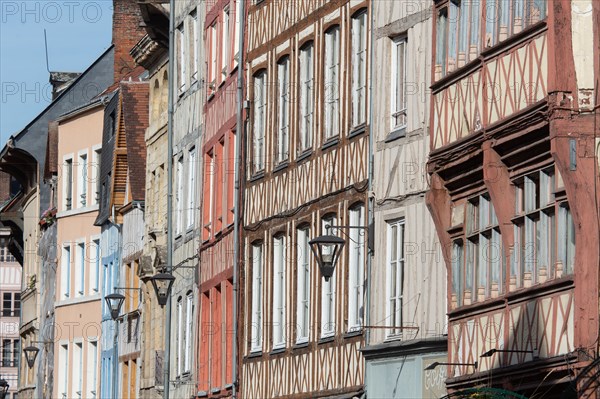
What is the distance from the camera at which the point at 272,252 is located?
1346 inches

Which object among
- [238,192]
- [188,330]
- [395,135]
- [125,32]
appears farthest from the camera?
[125,32]

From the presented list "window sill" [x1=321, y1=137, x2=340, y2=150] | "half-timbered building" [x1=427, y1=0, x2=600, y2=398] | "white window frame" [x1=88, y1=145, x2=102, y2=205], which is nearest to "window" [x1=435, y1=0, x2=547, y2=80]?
"half-timbered building" [x1=427, y1=0, x2=600, y2=398]

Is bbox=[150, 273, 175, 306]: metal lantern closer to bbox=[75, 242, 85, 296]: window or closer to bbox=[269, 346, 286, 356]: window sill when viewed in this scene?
bbox=[269, 346, 286, 356]: window sill

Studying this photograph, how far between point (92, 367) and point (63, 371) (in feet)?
7.39

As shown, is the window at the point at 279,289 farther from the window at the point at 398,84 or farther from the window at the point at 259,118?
the window at the point at 398,84

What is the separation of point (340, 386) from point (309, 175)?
4.14 metres

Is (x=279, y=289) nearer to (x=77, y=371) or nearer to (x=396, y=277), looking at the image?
(x=396, y=277)

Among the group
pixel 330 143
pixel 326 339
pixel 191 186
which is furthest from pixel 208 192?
pixel 326 339

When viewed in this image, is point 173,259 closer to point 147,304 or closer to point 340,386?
point 147,304

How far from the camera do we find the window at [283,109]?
33.9 metres

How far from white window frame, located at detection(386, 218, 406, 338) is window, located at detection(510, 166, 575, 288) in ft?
16.8

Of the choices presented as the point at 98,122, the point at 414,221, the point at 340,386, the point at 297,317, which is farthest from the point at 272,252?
the point at 98,122

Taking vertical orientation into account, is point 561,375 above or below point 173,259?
below

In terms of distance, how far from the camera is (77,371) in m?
56.2
